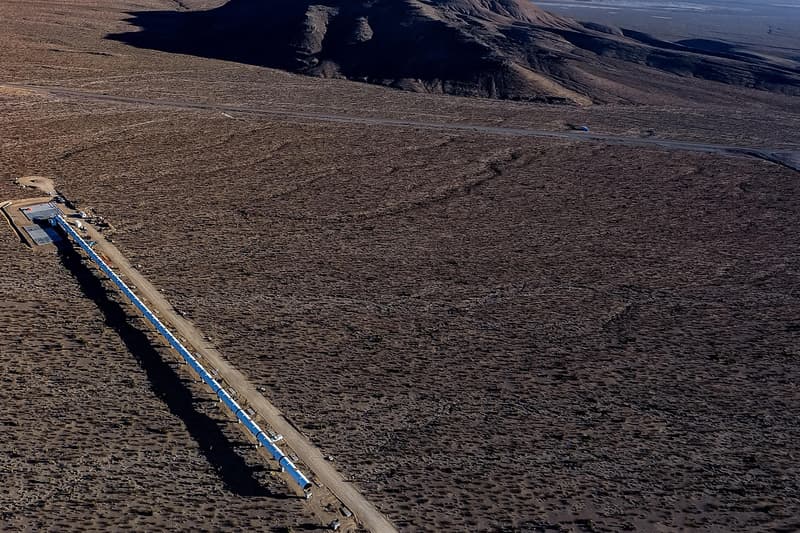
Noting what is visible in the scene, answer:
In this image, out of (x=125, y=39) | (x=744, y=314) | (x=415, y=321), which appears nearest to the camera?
(x=415, y=321)

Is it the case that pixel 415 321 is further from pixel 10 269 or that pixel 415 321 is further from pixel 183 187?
pixel 183 187

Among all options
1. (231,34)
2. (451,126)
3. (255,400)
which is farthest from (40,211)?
(231,34)

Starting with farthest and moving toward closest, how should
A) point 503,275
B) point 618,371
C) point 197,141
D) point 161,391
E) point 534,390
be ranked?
point 197,141 → point 503,275 → point 618,371 → point 534,390 → point 161,391

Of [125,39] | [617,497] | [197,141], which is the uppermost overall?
[125,39]

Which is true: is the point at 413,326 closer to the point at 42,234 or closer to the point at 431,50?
the point at 42,234

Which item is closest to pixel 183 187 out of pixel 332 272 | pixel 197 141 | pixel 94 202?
pixel 94 202

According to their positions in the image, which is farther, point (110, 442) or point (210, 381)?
point (210, 381)
